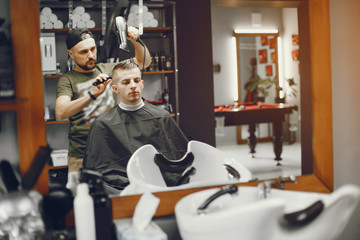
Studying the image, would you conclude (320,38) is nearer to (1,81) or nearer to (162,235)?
(162,235)

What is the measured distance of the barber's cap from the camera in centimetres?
169

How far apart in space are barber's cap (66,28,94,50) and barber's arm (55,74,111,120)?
175 millimetres

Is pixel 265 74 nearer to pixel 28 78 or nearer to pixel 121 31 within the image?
pixel 121 31

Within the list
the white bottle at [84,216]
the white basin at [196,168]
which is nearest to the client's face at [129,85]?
the white basin at [196,168]

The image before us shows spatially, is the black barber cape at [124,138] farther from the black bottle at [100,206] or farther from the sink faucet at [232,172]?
the sink faucet at [232,172]

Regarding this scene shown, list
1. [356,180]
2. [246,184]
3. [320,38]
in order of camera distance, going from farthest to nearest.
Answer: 1. [356,180]
2. [320,38]
3. [246,184]

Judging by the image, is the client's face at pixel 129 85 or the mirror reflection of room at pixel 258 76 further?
the mirror reflection of room at pixel 258 76

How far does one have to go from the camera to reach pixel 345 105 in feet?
7.19

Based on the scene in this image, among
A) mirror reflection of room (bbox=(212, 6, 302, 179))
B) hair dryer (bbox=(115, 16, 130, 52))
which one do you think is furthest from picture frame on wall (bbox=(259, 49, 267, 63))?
hair dryer (bbox=(115, 16, 130, 52))

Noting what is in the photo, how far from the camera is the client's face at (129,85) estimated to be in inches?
69.9

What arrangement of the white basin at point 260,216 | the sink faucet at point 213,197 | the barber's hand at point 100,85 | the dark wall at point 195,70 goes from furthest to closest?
1. the dark wall at point 195,70
2. the barber's hand at point 100,85
3. the sink faucet at point 213,197
4. the white basin at point 260,216

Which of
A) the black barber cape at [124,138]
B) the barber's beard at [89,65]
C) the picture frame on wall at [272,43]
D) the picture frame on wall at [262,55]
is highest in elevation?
the picture frame on wall at [272,43]

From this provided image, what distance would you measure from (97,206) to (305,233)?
2.82 feet

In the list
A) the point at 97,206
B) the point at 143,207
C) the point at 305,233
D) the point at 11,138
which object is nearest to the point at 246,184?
the point at 305,233
